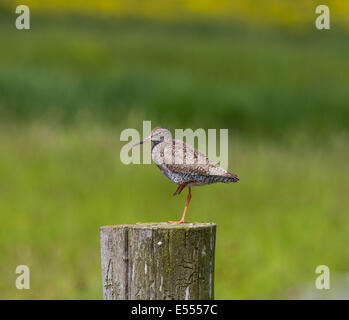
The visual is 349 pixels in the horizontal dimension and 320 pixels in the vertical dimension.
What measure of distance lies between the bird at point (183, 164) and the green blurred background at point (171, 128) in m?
5.40

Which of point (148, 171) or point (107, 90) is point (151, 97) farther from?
point (148, 171)

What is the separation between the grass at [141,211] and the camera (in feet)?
35.9

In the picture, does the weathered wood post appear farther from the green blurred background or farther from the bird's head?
the green blurred background

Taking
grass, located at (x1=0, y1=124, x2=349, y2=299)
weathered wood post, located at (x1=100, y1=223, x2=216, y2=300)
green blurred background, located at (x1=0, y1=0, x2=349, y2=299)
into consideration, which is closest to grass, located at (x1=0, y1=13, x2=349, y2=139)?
green blurred background, located at (x1=0, y1=0, x2=349, y2=299)

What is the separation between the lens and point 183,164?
5.01m

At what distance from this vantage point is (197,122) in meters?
17.0

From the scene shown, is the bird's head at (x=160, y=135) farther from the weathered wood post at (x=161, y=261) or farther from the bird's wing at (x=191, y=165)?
the weathered wood post at (x=161, y=261)

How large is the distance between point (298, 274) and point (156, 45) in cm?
1312

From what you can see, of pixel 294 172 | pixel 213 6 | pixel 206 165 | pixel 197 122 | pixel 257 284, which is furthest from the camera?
pixel 213 6

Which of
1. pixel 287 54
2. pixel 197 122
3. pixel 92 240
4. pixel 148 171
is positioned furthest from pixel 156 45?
pixel 92 240

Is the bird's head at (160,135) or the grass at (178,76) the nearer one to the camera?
the bird's head at (160,135)

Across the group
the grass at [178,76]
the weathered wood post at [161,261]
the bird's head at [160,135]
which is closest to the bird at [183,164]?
the bird's head at [160,135]

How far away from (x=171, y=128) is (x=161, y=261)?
11640 millimetres

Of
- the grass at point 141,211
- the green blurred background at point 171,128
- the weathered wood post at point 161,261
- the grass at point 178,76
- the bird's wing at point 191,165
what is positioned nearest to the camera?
the weathered wood post at point 161,261
